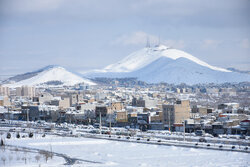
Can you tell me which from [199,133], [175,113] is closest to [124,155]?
[199,133]

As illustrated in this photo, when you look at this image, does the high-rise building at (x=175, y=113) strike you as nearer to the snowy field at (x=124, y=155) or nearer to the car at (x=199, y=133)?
the car at (x=199, y=133)

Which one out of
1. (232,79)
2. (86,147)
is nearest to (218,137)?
(86,147)

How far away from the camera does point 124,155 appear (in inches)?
1110

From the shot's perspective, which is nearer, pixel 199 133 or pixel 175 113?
pixel 199 133

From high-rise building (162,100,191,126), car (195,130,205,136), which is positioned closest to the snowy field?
car (195,130,205,136)

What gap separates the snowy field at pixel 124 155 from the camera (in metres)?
25.5

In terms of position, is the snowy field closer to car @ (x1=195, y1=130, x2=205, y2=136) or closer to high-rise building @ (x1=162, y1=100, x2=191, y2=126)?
car @ (x1=195, y1=130, x2=205, y2=136)

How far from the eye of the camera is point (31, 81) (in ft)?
622

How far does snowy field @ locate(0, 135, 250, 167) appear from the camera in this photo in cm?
2548

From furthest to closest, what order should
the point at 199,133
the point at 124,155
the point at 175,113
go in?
the point at 175,113, the point at 199,133, the point at 124,155

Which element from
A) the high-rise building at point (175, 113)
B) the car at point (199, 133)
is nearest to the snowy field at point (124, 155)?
the car at point (199, 133)

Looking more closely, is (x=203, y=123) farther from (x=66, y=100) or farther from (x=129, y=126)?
(x=66, y=100)

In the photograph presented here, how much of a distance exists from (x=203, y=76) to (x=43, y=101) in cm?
12500

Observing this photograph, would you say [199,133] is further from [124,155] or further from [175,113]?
[124,155]
